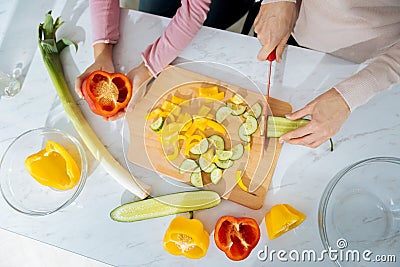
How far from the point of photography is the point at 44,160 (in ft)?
3.76

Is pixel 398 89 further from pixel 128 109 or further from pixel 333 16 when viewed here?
pixel 128 109

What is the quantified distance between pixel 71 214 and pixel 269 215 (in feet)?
1.66

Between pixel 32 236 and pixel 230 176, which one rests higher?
pixel 230 176

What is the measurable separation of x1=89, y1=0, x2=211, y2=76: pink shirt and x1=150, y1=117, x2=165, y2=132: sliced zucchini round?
0.13 m

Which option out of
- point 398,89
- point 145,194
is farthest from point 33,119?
point 398,89

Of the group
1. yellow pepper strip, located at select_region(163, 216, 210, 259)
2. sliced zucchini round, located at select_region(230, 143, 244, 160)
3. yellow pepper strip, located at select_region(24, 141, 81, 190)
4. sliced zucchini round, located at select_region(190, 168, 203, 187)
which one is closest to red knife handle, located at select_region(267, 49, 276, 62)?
sliced zucchini round, located at select_region(230, 143, 244, 160)

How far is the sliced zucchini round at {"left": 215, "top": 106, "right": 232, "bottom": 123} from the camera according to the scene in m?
1.13

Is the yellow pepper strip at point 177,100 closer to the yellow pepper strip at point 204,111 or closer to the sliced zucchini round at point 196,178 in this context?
the yellow pepper strip at point 204,111

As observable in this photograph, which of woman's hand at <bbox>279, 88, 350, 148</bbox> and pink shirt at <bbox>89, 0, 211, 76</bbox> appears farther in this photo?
pink shirt at <bbox>89, 0, 211, 76</bbox>

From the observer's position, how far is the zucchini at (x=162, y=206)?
1.11 m

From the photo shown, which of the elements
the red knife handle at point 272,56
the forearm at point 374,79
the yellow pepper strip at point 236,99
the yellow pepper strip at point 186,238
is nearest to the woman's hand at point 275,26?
the red knife handle at point 272,56

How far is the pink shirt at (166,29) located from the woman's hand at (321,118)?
0.34m

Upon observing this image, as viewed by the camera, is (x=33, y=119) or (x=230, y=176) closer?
(x=230, y=176)

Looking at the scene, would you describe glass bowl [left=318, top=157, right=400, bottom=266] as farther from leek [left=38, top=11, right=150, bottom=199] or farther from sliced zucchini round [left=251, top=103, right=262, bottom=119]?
leek [left=38, top=11, right=150, bottom=199]
